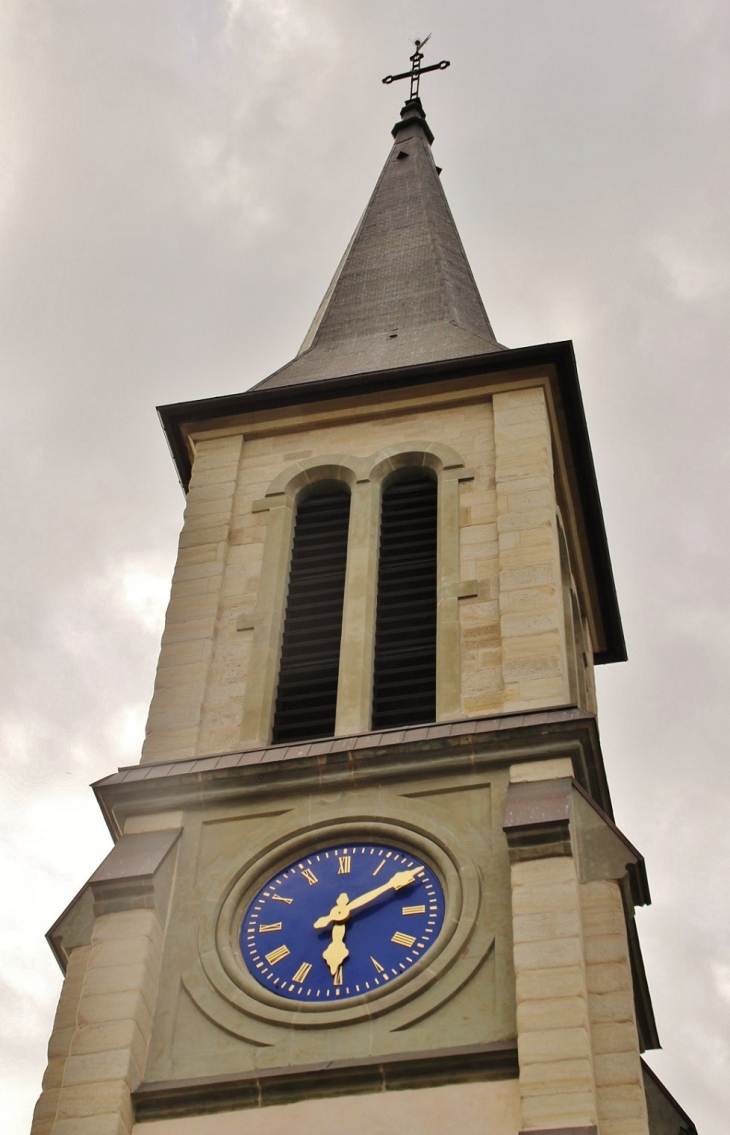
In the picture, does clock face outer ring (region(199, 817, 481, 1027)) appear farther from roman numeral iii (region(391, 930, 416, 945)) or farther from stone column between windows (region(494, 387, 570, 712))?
stone column between windows (region(494, 387, 570, 712))

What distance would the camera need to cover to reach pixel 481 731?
2114 centimetres

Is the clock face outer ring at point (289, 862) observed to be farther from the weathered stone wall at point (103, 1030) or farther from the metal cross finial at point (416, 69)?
the metal cross finial at point (416, 69)

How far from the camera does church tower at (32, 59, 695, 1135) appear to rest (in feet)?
58.7

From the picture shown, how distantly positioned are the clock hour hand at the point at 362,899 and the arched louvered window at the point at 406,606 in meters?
3.08

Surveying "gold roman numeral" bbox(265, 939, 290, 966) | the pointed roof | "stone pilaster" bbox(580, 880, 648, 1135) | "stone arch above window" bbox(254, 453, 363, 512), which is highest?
the pointed roof

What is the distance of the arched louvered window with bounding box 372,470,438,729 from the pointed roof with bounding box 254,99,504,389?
116 inches

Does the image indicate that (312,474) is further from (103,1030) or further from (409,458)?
(103,1030)

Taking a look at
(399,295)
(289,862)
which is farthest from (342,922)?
(399,295)

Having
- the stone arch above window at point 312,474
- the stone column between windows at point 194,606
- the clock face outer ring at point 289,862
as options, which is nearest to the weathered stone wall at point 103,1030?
the clock face outer ring at point 289,862

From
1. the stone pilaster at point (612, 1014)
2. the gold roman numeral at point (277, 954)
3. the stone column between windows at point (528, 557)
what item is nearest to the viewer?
the stone pilaster at point (612, 1014)

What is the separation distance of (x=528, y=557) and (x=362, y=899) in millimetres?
5961

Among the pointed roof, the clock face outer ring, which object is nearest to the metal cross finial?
the pointed roof

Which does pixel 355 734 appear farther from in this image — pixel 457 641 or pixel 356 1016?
pixel 356 1016

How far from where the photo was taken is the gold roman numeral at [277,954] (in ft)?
63.9
